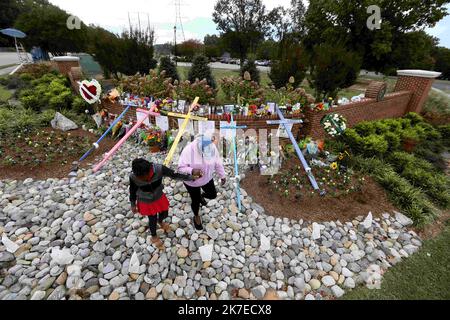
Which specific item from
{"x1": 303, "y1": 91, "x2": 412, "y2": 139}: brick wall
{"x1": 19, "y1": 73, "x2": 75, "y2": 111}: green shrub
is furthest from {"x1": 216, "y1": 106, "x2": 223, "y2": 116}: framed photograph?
{"x1": 19, "y1": 73, "x2": 75, "y2": 111}: green shrub

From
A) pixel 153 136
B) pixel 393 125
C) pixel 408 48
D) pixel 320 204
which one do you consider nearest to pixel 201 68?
pixel 153 136

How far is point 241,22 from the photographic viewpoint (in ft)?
92.3

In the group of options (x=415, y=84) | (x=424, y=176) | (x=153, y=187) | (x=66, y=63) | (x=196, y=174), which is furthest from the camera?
→ (x=66, y=63)

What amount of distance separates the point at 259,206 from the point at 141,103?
13.9ft

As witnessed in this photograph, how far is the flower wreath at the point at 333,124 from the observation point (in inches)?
237

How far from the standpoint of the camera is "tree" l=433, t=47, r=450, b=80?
97.0 ft

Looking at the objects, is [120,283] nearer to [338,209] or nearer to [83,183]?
[83,183]

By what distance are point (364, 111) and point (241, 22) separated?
2629 cm

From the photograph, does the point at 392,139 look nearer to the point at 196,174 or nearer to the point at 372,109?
the point at 372,109

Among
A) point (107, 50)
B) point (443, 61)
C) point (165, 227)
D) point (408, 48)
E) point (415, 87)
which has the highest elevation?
point (408, 48)

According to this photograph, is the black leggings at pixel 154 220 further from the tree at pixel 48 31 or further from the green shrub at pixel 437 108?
the tree at pixel 48 31

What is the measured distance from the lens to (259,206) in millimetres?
4230

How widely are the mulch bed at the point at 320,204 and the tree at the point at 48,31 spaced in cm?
2082
